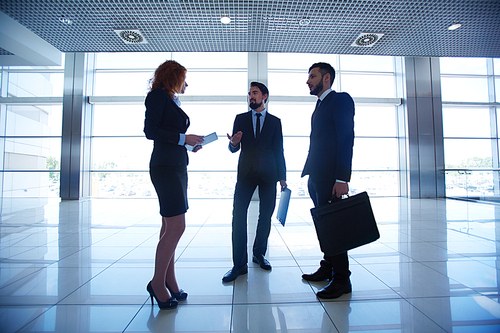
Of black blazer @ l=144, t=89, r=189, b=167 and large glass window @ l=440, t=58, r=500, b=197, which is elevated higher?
large glass window @ l=440, t=58, r=500, b=197

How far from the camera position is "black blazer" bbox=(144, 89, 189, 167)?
142 cm

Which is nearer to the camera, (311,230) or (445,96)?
(311,230)

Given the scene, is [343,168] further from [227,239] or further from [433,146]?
[433,146]

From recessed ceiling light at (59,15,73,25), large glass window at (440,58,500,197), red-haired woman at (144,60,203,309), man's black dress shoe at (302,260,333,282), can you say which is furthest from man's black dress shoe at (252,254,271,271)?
large glass window at (440,58,500,197)

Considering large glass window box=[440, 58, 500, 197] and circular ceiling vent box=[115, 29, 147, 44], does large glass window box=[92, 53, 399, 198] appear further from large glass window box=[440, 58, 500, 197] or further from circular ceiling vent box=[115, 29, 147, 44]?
circular ceiling vent box=[115, 29, 147, 44]

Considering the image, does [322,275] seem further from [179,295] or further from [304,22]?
[304,22]

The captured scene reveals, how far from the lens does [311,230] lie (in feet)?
12.1

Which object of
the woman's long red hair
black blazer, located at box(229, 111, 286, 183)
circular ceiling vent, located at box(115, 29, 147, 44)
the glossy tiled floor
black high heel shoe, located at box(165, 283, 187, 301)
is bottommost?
the glossy tiled floor

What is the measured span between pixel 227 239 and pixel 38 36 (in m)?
3.62

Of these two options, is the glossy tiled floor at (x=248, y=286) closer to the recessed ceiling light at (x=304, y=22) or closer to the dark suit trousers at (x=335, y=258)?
the dark suit trousers at (x=335, y=258)

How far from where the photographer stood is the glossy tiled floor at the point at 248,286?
1.36 meters

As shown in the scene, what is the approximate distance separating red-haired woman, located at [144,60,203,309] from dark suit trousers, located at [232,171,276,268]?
2.14ft

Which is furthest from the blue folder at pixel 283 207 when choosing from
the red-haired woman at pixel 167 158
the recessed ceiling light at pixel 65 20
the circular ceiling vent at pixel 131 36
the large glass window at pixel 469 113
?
the large glass window at pixel 469 113

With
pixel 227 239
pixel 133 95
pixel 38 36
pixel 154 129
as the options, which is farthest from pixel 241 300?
pixel 133 95
